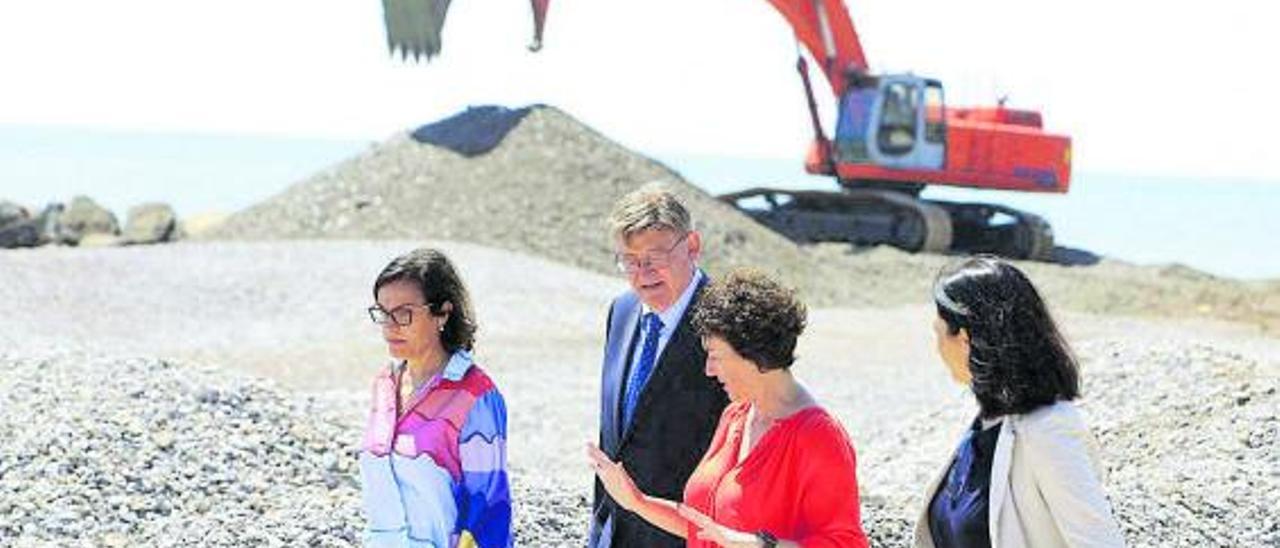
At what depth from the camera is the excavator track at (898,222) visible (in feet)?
84.7

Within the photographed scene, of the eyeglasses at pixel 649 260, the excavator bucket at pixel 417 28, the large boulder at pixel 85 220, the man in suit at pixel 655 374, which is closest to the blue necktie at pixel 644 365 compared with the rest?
the man in suit at pixel 655 374

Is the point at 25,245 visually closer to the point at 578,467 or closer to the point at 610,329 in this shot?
the point at 578,467

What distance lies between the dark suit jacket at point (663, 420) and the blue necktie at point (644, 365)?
0.02 m

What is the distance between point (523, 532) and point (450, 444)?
9.07 ft

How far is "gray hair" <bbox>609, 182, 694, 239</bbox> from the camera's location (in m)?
4.21

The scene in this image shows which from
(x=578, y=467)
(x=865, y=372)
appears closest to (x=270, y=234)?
(x=865, y=372)

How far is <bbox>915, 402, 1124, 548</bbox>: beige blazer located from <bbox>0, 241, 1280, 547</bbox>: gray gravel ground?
3332mm

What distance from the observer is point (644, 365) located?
4.42 metres

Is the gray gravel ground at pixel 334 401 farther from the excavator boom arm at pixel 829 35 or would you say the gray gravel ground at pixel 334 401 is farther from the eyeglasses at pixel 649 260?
the excavator boom arm at pixel 829 35

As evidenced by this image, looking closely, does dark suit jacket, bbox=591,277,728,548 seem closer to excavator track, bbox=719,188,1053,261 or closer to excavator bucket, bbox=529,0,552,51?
excavator bucket, bbox=529,0,552,51

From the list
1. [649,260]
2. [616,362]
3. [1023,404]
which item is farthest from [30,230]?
[1023,404]

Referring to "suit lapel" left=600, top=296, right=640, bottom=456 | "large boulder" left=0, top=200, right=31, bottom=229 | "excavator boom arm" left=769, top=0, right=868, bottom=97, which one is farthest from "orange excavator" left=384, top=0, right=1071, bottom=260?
"suit lapel" left=600, top=296, right=640, bottom=456

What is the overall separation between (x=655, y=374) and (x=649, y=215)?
0.36m

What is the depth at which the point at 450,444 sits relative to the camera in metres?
4.15
